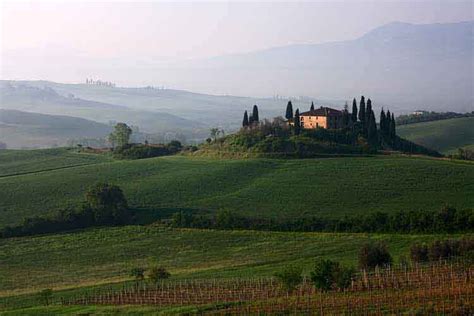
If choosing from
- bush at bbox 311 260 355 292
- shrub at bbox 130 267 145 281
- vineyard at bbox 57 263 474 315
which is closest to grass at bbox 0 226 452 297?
shrub at bbox 130 267 145 281

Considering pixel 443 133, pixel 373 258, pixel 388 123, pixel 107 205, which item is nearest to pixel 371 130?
pixel 388 123

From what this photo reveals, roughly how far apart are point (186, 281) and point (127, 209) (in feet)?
76.7

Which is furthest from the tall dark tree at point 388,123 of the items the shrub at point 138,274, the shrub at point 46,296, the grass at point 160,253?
the shrub at point 46,296

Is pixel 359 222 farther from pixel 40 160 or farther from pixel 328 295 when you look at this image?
pixel 40 160

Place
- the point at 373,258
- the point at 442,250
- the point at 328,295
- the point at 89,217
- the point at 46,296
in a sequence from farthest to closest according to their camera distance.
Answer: the point at 89,217, the point at 442,250, the point at 373,258, the point at 46,296, the point at 328,295

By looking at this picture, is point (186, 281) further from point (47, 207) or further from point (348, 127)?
point (348, 127)

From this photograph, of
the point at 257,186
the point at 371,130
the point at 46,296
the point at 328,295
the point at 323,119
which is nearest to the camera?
the point at 328,295

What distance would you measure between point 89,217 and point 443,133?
85379 mm

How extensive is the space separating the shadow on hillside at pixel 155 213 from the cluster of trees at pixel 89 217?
0.86 meters

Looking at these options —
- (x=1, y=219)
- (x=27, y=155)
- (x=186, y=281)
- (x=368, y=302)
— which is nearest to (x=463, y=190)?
(x=186, y=281)

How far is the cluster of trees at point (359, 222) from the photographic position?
1815 inches

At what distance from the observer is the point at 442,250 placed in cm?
3466

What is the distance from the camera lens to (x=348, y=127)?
282 ft

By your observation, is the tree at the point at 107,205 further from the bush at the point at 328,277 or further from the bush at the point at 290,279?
the bush at the point at 328,277
